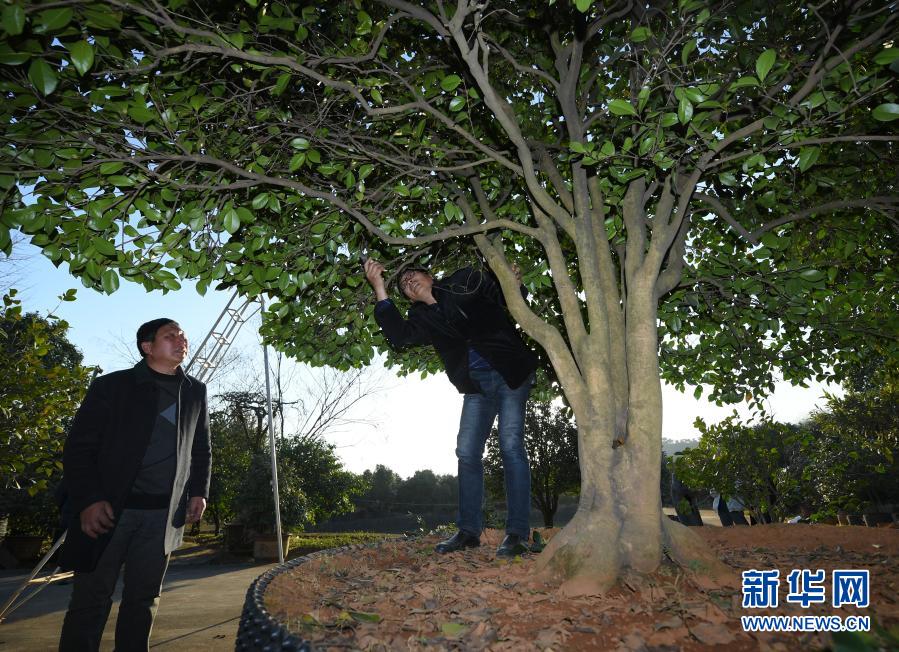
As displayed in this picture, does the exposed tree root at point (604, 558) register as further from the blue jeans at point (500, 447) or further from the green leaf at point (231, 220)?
the green leaf at point (231, 220)

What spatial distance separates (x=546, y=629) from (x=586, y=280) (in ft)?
7.06

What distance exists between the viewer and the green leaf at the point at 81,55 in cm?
211

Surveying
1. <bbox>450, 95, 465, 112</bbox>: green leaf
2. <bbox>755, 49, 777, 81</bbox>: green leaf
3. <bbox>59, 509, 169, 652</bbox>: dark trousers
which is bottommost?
<bbox>59, 509, 169, 652</bbox>: dark trousers

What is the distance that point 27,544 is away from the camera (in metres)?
13.0

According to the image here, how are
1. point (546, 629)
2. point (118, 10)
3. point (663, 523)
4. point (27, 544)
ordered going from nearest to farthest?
point (546, 629)
point (118, 10)
point (663, 523)
point (27, 544)

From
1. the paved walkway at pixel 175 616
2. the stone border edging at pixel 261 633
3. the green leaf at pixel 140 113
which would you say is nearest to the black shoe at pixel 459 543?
the stone border edging at pixel 261 633

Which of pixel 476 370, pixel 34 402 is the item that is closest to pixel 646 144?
pixel 476 370

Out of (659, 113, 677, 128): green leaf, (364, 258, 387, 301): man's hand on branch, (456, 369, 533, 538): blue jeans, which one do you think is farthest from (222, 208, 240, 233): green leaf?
(659, 113, 677, 128): green leaf

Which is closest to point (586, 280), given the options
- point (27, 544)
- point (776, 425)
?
point (776, 425)

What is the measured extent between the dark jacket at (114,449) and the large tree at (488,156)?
76cm

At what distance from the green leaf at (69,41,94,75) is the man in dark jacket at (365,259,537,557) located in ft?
7.09

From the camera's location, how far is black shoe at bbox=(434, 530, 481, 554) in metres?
3.88

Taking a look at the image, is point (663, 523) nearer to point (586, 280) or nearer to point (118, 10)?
point (586, 280)

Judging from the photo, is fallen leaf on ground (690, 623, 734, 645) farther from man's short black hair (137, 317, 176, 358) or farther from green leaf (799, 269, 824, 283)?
man's short black hair (137, 317, 176, 358)
